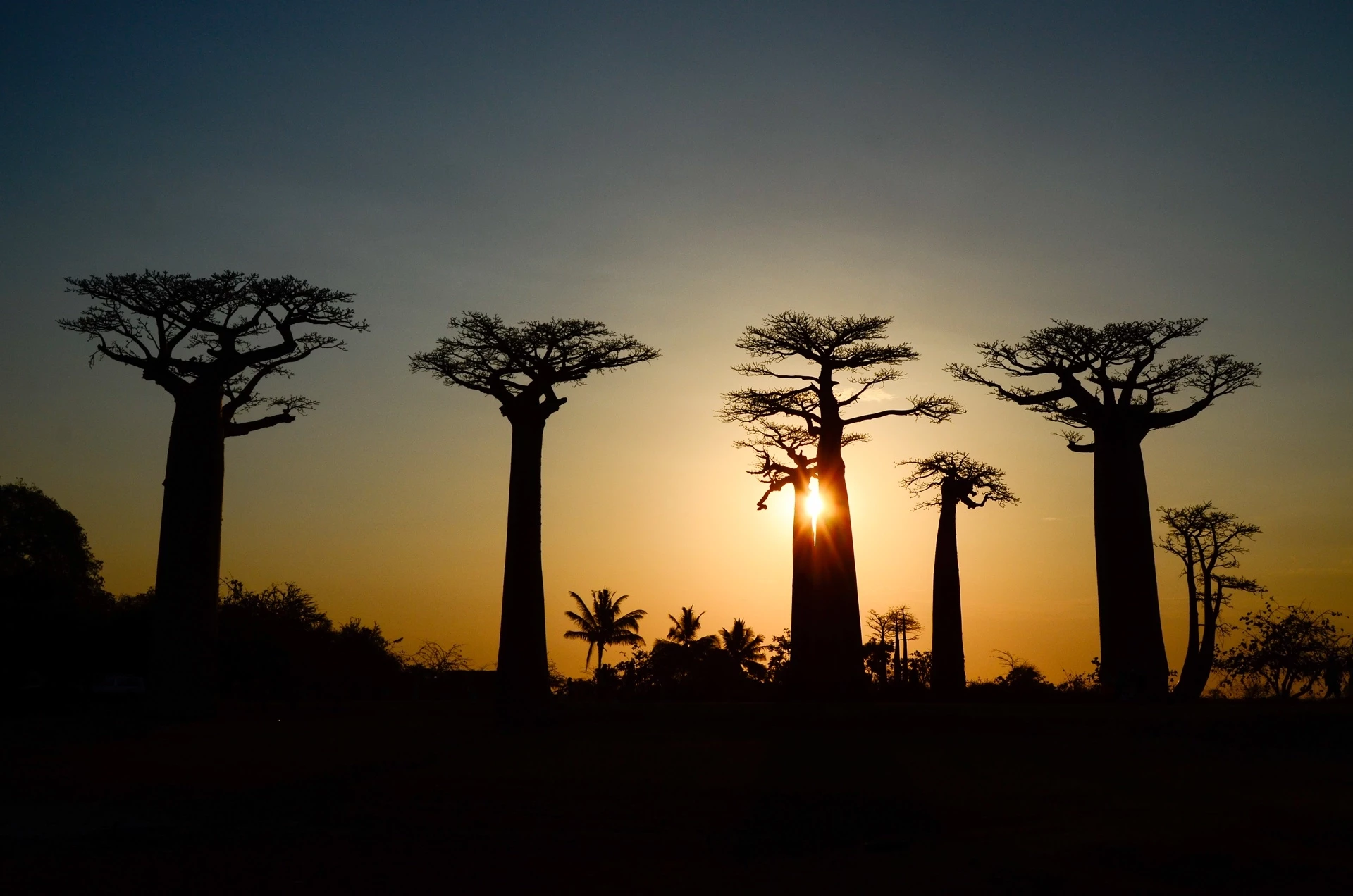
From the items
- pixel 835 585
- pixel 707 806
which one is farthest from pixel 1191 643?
pixel 707 806

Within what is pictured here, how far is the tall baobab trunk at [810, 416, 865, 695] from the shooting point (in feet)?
72.1

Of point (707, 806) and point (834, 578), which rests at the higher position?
point (834, 578)

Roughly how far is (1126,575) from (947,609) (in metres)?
5.40

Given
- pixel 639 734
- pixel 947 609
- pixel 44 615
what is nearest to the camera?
pixel 639 734

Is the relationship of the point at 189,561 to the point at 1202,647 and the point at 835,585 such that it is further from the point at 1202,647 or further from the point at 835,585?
the point at 1202,647

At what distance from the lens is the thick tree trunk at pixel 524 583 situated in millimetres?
16859

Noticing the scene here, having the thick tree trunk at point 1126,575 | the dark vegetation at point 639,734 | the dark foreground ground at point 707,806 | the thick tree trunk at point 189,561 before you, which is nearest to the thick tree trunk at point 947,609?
the dark vegetation at point 639,734

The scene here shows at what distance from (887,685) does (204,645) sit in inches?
605

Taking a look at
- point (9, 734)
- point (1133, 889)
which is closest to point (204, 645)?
point (9, 734)

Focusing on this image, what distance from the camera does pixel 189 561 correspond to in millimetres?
16641

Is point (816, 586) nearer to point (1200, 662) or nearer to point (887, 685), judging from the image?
point (887, 685)

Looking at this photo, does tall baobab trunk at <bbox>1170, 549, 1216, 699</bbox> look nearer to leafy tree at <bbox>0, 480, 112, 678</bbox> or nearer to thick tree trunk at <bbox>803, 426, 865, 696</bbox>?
thick tree trunk at <bbox>803, 426, 865, 696</bbox>

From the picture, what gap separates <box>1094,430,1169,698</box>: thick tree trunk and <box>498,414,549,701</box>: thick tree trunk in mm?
10242

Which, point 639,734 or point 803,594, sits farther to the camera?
point 803,594
